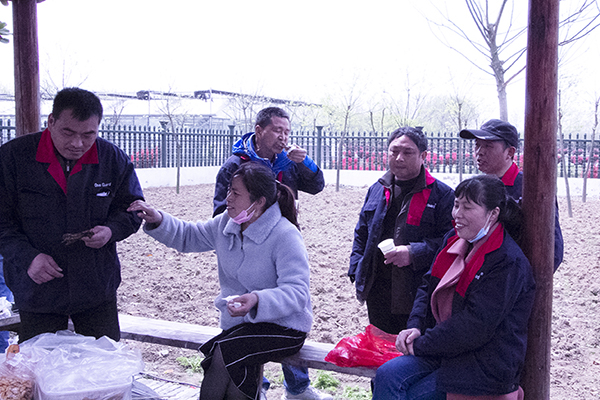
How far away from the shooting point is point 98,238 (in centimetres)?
270

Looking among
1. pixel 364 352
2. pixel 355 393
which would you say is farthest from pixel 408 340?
pixel 355 393

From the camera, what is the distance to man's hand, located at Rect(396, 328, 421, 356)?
8.67 feet

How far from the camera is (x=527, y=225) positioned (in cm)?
262

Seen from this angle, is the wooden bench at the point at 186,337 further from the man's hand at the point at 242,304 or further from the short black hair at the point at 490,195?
the short black hair at the point at 490,195

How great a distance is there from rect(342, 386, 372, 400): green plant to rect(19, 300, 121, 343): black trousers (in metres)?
1.76

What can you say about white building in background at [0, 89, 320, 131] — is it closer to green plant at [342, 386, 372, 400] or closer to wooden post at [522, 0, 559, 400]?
green plant at [342, 386, 372, 400]

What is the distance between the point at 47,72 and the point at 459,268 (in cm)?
1942

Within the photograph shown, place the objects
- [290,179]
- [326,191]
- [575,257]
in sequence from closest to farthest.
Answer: [290,179] → [575,257] → [326,191]

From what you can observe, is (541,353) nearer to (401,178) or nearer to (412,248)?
(412,248)

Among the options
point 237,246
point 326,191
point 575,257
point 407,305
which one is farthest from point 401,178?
point 326,191

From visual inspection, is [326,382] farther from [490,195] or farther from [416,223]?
[490,195]

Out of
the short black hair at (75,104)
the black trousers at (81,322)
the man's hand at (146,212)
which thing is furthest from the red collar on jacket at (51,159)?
the black trousers at (81,322)

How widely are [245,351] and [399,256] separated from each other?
38.8 inches

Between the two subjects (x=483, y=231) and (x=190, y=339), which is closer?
(x=483, y=231)
